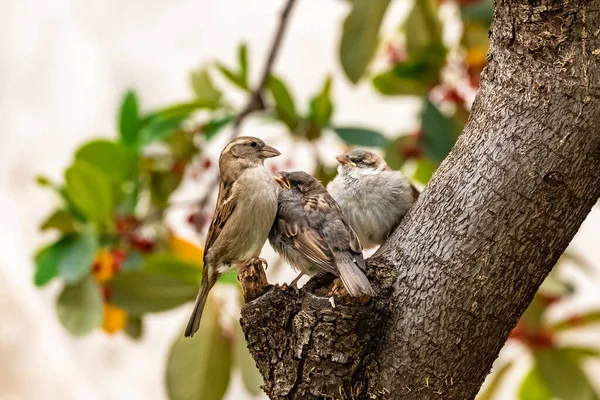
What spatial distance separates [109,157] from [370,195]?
108 centimetres

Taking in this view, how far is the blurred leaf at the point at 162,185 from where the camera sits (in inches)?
120

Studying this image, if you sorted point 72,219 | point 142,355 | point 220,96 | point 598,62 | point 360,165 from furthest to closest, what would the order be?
point 142,355
point 220,96
point 72,219
point 360,165
point 598,62

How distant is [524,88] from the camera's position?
158cm

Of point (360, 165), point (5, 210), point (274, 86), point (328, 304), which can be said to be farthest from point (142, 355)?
point (328, 304)

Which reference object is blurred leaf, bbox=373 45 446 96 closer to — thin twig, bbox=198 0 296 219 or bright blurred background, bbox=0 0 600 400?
bright blurred background, bbox=0 0 600 400

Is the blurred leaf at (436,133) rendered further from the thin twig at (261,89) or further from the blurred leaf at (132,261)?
the blurred leaf at (132,261)

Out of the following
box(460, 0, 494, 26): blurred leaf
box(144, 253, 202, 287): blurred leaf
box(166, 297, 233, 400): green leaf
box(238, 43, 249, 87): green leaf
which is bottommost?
box(166, 297, 233, 400): green leaf

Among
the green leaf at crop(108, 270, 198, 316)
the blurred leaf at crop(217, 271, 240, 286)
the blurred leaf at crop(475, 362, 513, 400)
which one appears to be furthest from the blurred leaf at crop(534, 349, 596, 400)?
the green leaf at crop(108, 270, 198, 316)

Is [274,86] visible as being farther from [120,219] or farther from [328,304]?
[328,304]

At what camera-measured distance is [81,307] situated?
2.68 meters

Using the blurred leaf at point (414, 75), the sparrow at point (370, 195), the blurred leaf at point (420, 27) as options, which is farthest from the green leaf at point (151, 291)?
the blurred leaf at point (420, 27)

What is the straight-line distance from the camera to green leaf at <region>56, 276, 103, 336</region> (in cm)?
265

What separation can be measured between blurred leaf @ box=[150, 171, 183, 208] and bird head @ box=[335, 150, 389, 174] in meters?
0.82

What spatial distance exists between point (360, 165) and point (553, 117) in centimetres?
91
